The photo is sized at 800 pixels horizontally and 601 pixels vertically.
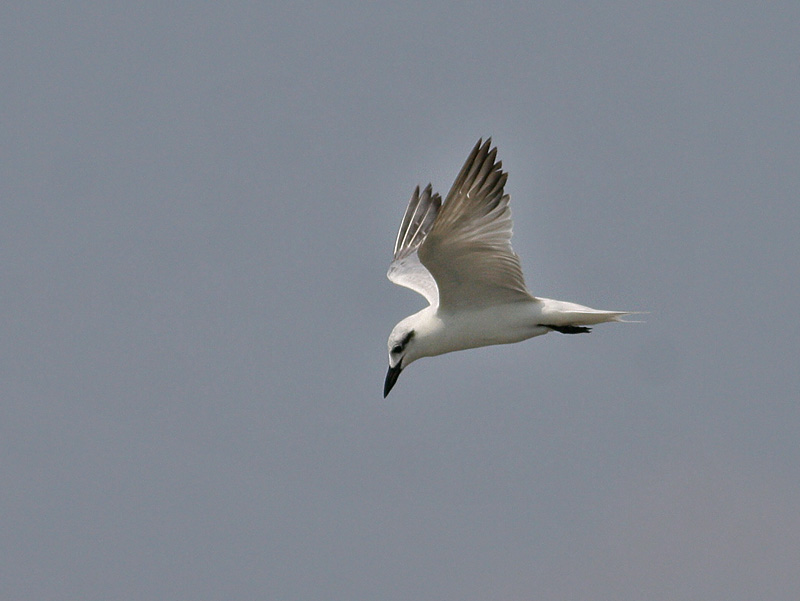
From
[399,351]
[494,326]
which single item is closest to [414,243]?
[399,351]

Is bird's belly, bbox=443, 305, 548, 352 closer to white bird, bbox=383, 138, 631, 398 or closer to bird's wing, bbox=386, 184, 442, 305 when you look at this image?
white bird, bbox=383, 138, 631, 398

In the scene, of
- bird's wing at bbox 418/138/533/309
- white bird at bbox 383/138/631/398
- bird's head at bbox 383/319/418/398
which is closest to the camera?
bird's wing at bbox 418/138/533/309

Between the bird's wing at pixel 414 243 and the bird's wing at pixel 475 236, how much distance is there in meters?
2.10

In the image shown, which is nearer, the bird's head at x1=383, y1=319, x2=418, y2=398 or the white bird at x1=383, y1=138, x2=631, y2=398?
the white bird at x1=383, y1=138, x2=631, y2=398

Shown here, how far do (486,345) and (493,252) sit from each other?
143cm

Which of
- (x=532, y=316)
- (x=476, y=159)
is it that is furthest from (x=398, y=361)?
(x=476, y=159)

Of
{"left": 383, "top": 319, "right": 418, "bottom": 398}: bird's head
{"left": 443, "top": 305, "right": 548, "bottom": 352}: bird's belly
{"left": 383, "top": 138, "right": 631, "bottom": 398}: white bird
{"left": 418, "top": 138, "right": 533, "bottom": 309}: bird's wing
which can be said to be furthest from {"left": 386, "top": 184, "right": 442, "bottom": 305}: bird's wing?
{"left": 418, "top": 138, "right": 533, "bottom": 309}: bird's wing

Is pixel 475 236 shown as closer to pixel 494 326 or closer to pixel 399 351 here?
pixel 494 326

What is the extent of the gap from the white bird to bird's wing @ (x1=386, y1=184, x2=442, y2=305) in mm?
626

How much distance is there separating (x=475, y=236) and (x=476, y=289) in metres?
0.83

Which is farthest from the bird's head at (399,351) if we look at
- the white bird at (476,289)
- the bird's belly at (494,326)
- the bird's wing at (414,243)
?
the bird's wing at (414,243)

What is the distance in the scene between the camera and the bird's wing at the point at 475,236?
13367 mm

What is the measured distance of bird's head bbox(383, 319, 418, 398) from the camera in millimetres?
14781

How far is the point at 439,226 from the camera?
13.2 meters
